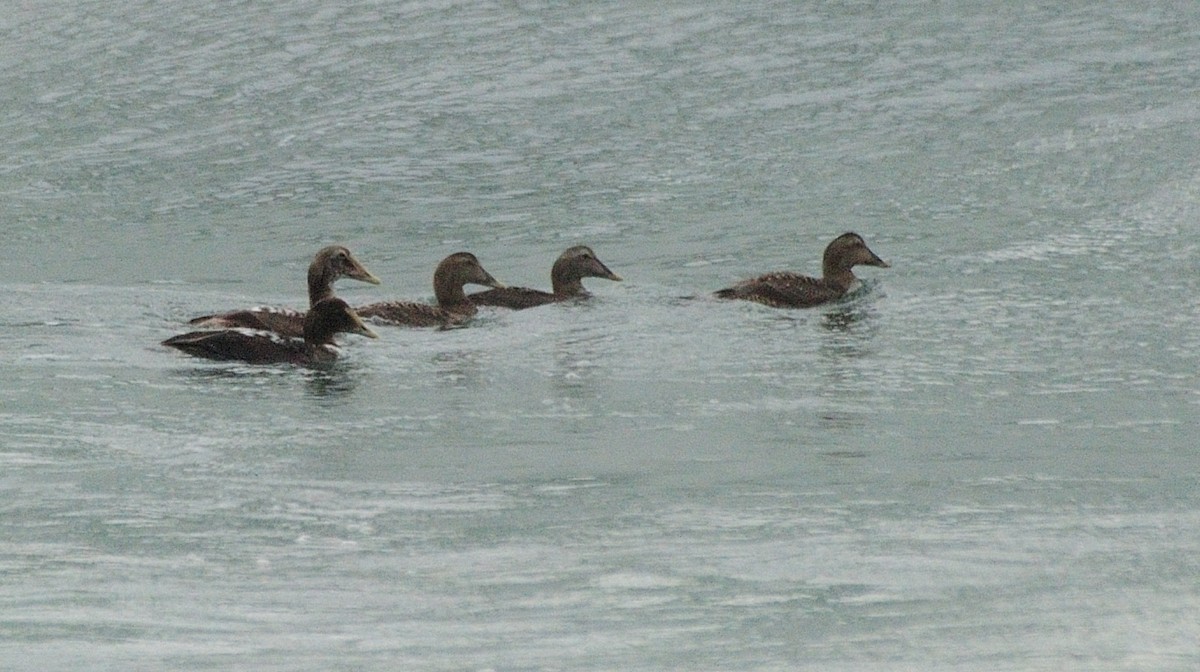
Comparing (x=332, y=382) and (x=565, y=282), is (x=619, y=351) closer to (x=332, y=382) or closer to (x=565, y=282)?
(x=332, y=382)

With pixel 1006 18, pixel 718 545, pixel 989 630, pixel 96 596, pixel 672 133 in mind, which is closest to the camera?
pixel 989 630

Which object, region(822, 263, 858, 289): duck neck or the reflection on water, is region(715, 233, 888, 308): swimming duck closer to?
region(822, 263, 858, 289): duck neck

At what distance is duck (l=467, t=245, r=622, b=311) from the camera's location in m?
14.9

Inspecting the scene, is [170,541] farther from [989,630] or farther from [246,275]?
[246,275]

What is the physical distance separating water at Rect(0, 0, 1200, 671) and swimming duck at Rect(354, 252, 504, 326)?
0.70 feet

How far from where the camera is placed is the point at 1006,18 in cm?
2594

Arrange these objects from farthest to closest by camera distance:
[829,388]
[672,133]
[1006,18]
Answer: [1006,18] < [672,133] < [829,388]

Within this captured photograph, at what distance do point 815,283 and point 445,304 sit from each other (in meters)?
2.60

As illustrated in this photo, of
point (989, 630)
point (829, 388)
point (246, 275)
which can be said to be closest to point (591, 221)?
point (246, 275)

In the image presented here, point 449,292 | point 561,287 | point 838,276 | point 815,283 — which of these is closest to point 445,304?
point 449,292

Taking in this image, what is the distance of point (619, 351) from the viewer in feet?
41.8

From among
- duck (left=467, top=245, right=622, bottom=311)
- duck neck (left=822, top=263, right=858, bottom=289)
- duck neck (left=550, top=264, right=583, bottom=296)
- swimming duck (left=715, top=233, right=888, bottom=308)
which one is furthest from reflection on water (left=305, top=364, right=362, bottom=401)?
duck neck (left=822, top=263, right=858, bottom=289)

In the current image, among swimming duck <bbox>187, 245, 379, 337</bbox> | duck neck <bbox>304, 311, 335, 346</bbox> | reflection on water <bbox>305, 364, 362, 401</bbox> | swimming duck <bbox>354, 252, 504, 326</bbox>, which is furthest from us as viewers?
swimming duck <bbox>354, 252, 504, 326</bbox>

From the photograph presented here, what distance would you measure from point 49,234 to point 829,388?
9209mm
